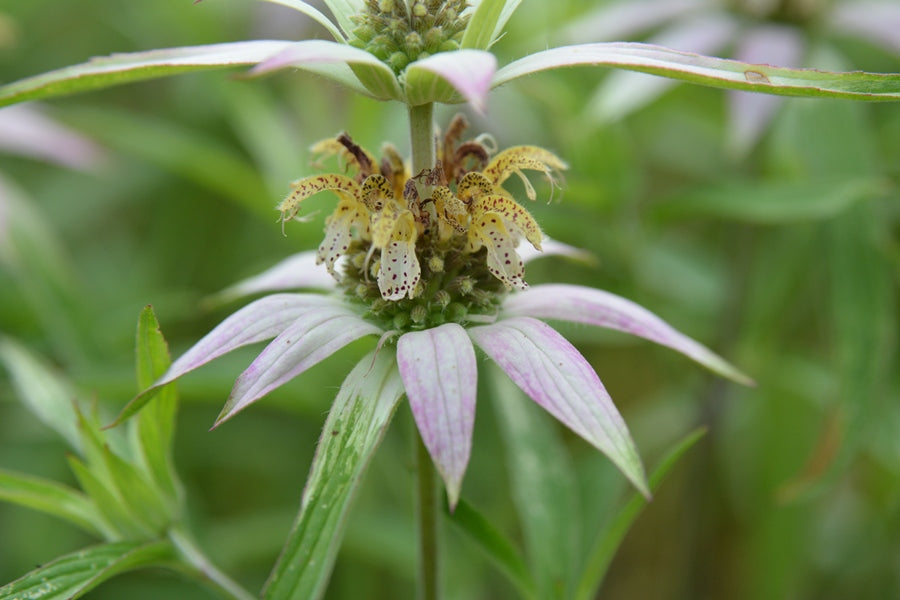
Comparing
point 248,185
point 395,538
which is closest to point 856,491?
point 395,538

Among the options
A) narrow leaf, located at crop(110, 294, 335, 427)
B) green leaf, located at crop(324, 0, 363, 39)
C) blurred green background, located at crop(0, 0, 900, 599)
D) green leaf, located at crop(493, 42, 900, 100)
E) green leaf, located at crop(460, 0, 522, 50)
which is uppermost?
green leaf, located at crop(324, 0, 363, 39)

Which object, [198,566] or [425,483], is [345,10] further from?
[198,566]

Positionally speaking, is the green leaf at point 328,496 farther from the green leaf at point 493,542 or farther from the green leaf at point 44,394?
the green leaf at point 44,394

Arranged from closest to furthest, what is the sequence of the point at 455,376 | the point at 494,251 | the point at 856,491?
the point at 455,376
the point at 494,251
the point at 856,491

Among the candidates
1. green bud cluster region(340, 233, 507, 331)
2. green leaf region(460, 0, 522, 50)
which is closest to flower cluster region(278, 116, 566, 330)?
green bud cluster region(340, 233, 507, 331)

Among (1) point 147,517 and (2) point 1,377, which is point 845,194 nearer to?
(1) point 147,517

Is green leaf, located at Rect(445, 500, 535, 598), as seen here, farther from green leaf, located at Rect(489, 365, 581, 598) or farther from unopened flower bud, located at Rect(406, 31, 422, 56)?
unopened flower bud, located at Rect(406, 31, 422, 56)
